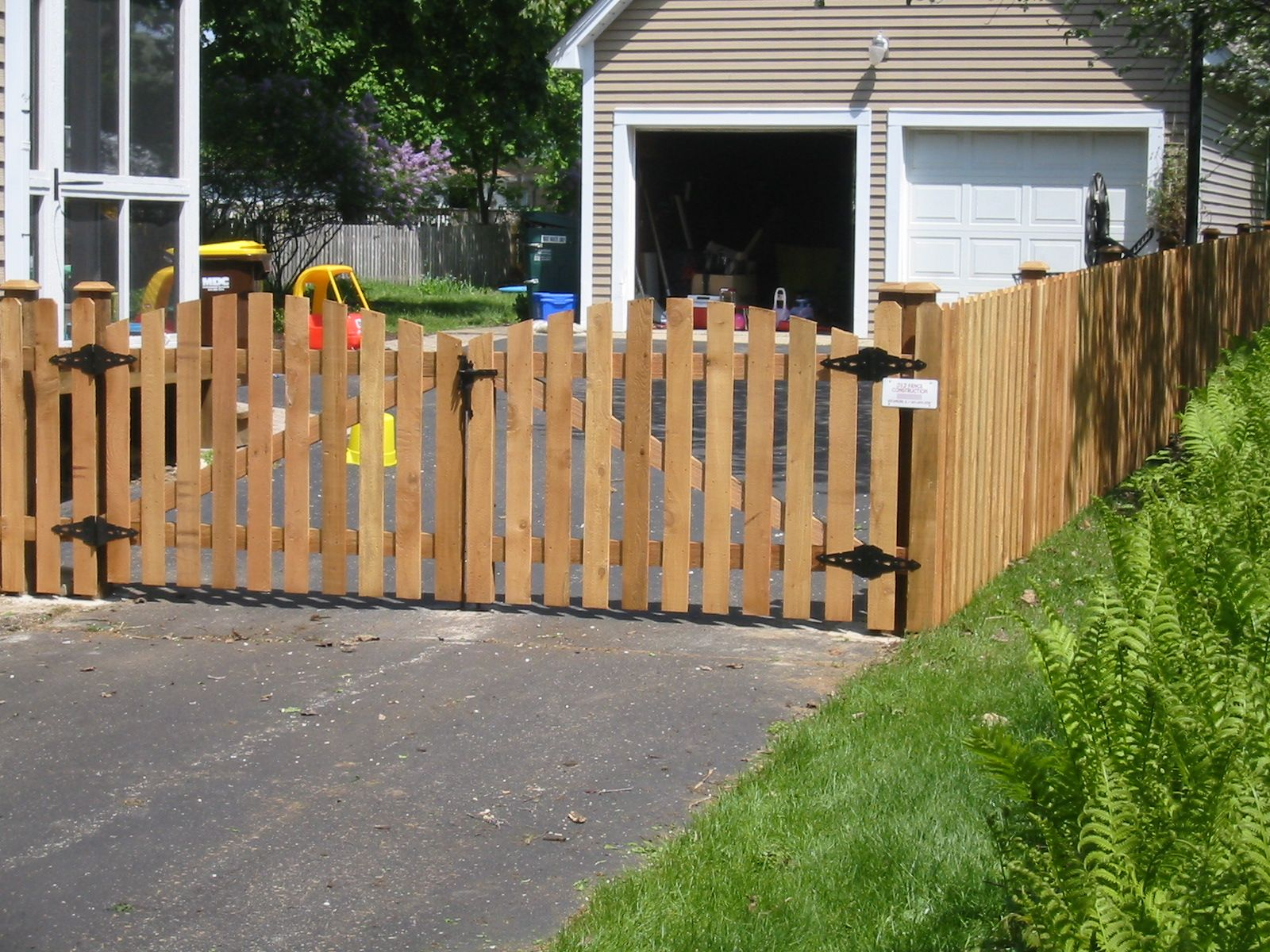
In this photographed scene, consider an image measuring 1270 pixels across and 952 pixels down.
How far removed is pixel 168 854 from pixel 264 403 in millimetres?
3034

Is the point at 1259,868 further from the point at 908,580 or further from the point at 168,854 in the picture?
the point at 908,580

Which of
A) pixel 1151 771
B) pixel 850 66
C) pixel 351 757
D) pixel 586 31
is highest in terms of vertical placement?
pixel 586 31

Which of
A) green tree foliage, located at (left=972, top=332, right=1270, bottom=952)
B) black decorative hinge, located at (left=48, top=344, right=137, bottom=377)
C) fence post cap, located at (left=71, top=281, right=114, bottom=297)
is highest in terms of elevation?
fence post cap, located at (left=71, top=281, right=114, bottom=297)

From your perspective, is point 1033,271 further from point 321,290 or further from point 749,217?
point 749,217

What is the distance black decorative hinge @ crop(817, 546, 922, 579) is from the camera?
6.97 meters

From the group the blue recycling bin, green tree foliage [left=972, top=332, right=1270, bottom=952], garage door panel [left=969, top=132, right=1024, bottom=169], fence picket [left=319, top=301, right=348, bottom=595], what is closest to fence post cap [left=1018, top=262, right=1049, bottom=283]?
fence picket [left=319, top=301, right=348, bottom=595]

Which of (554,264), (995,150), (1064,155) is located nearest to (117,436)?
(995,150)

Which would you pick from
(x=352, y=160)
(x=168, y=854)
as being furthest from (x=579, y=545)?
(x=352, y=160)

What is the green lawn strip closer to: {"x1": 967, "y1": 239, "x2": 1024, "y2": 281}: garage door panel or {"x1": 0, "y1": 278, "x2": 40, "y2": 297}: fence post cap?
{"x1": 0, "y1": 278, "x2": 40, "y2": 297}: fence post cap

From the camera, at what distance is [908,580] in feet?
22.9

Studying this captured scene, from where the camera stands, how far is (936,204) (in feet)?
67.7

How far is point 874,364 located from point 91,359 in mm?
3406

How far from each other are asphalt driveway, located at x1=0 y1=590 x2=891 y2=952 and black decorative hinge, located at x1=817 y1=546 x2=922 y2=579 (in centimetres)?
29

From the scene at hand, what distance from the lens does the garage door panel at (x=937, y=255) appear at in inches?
814
